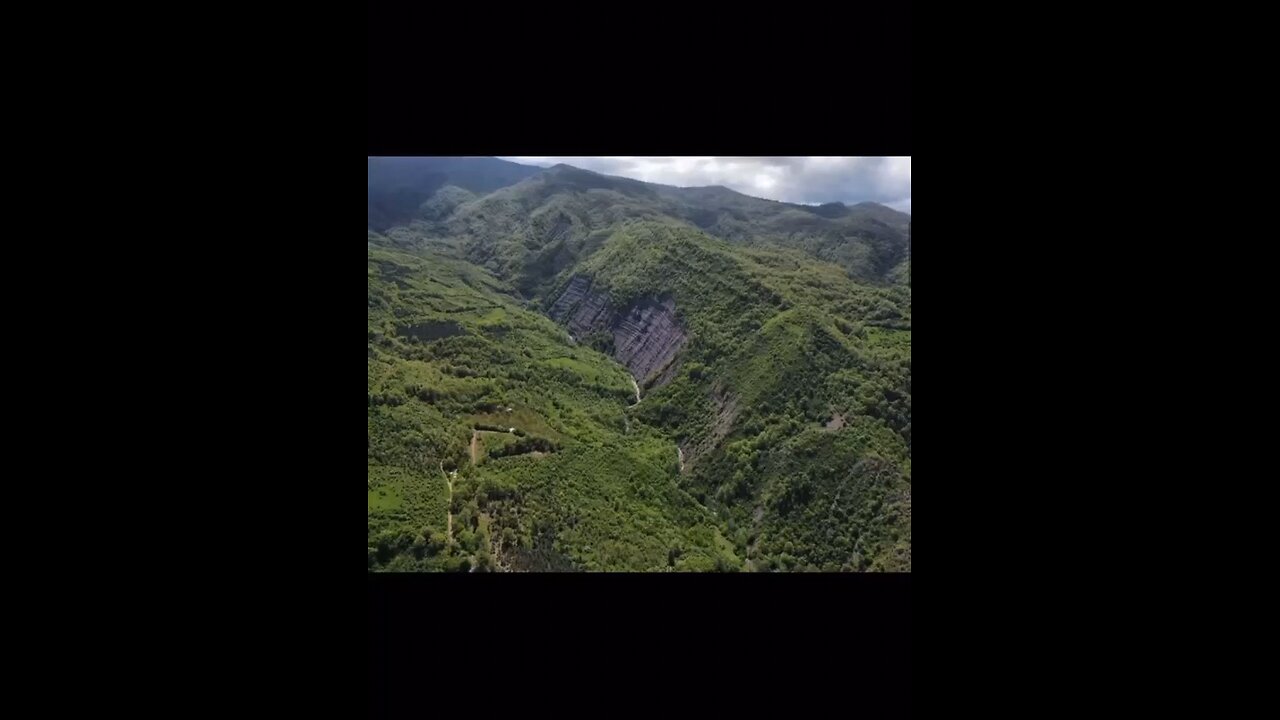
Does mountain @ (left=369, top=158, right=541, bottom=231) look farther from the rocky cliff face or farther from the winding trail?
the winding trail

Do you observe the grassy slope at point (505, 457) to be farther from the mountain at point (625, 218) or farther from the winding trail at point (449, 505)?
the mountain at point (625, 218)

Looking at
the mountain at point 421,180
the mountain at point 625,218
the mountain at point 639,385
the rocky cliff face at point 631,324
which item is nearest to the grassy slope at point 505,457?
the mountain at point 639,385

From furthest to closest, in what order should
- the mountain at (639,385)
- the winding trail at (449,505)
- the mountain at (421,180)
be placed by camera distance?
the mountain at (421,180) → the mountain at (639,385) → the winding trail at (449,505)

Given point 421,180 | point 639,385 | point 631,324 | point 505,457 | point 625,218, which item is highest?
point 421,180

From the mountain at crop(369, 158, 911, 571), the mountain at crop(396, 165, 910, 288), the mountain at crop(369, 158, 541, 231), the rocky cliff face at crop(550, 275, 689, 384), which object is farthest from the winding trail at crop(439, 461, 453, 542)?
the mountain at crop(369, 158, 541, 231)

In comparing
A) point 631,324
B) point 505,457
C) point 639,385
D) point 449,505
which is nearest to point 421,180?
point 631,324

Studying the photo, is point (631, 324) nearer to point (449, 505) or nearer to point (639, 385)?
point (639, 385)
